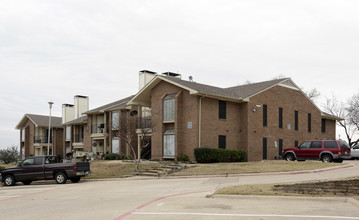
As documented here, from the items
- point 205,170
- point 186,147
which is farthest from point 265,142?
point 205,170

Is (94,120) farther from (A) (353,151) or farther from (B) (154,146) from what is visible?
(A) (353,151)

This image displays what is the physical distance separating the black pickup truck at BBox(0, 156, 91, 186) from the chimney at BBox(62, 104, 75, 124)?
31288 millimetres

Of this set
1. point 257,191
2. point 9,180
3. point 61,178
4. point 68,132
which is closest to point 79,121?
point 68,132

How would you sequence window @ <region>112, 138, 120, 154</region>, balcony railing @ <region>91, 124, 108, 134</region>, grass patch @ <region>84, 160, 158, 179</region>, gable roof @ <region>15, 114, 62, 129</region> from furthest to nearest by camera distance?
gable roof @ <region>15, 114, 62, 129</region> < balcony railing @ <region>91, 124, 108, 134</region> < window @ <region>112, 138, 120, 154</region> < grass patch @ <region>84, 160, 158, 179</region>

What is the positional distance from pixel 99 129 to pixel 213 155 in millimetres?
20150

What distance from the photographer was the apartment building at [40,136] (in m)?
55.6

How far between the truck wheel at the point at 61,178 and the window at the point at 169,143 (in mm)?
9831

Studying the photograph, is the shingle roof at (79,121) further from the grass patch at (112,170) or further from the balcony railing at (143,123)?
the grass patch at (112,170)

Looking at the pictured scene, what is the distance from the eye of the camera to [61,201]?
13.7m

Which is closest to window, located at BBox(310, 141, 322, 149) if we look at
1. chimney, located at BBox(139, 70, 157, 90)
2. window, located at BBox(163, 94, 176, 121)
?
window, located at BBox(163, 94, 176, 121)

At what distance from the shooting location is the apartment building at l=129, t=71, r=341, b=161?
2873cm

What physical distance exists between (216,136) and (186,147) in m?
2.46

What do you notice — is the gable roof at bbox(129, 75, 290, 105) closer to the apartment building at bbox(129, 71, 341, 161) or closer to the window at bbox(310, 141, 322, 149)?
the apartment building at bbox(129, 71, 341, 161)

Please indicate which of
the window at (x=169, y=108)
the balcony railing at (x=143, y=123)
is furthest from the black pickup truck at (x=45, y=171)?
the window at (x=169, y=108)
